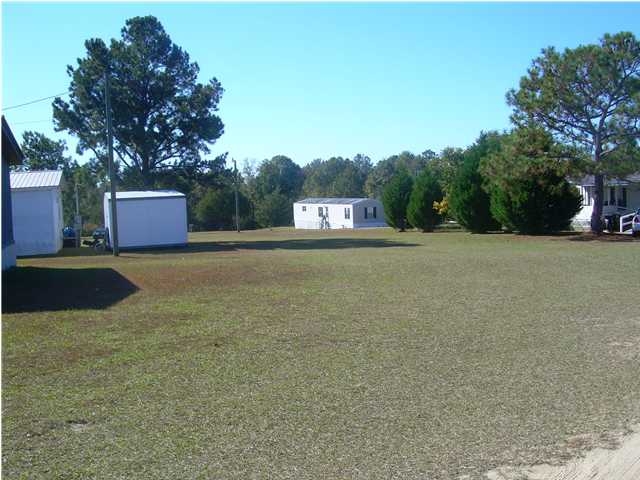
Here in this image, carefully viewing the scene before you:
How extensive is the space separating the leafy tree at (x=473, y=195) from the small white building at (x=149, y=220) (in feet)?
49.7

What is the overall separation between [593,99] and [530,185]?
5.25 m

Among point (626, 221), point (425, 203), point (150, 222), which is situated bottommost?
point (626, 221)

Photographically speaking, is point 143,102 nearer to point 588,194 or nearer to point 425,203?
point 425,203

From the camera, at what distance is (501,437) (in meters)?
5.61

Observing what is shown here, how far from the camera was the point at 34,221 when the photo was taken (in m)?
32.9

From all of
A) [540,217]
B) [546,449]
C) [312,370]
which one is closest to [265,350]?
[312,370]

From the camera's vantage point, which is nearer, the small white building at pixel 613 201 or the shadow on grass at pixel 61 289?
the shadow on grass at pixel 61 289

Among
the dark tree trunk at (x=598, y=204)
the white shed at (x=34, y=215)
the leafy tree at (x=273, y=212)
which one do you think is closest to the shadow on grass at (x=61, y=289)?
the white shed at (x=34, y=215)

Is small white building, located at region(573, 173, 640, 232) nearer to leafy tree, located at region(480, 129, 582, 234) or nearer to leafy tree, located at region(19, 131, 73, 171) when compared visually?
leafy tree, located at region(480, 129, 582, 234)

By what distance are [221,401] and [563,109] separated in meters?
27.3

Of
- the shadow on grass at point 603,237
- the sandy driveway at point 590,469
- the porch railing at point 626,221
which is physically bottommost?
the sandy driveway at point 590,469

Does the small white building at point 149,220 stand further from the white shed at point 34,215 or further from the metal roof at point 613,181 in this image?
the metal roof at point 613,181

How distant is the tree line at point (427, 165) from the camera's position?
29.6 m

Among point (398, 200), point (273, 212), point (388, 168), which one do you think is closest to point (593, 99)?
point (398, 200)
